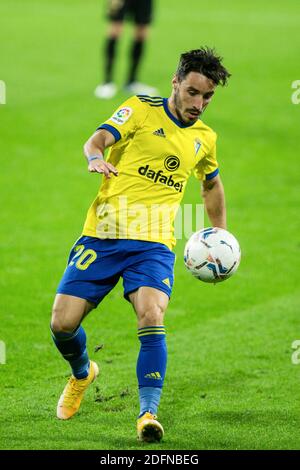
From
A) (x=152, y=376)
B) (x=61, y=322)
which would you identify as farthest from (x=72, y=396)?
(x=152, y=376)

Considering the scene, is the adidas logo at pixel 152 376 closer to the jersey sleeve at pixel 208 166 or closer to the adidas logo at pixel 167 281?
the adidas logo at pixel 167 281

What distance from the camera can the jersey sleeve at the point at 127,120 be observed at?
23.5ft

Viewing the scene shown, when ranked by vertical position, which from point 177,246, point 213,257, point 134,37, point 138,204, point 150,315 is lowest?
point 150,315

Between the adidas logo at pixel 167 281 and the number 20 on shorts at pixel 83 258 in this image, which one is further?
the number 20 on shorts at pixel 83 258

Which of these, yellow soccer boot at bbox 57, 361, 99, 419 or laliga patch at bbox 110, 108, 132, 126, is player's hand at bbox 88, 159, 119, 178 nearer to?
laliga patch at bbox 110, 108, 132, 126

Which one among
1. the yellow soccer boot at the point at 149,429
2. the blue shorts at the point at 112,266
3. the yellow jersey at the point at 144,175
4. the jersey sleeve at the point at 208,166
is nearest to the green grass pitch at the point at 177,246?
the yellow soccer boot at the point at 149,429

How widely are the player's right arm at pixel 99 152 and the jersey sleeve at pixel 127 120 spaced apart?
59 mm

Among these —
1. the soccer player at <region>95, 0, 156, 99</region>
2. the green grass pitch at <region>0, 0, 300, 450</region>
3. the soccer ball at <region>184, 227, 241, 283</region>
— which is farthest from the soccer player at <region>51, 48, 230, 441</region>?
the soccer player at <region>95, 0, 156, 99</region>

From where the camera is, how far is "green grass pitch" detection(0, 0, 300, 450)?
7.49 meters

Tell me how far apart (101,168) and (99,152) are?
305 mm

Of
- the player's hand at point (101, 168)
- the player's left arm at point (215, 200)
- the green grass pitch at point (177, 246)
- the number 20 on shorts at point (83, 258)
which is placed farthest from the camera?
the player's left arm at point (215, 200)

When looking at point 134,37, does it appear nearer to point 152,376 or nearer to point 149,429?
point 152,376

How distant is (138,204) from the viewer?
7.30 meters

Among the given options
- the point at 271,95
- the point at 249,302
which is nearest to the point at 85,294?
the point at 249,302
